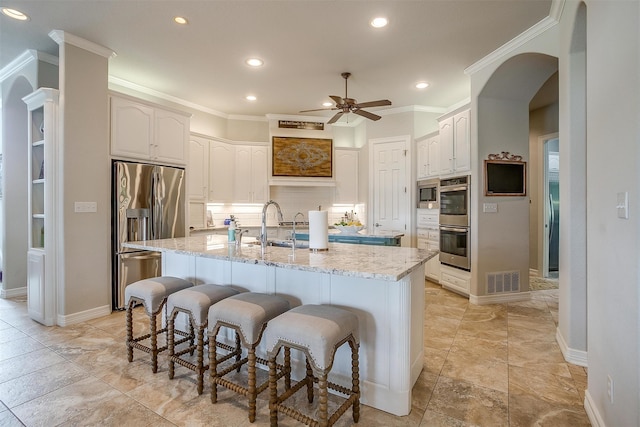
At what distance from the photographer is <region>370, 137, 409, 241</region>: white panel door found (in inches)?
217

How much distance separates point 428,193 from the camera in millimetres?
5027

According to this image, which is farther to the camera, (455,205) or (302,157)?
(302,157)

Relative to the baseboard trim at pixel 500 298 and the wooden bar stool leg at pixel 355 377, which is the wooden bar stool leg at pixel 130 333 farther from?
the baseboard trim at pixel 500 298

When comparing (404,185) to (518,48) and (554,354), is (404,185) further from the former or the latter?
(554,354)

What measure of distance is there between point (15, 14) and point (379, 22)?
10.9 feet

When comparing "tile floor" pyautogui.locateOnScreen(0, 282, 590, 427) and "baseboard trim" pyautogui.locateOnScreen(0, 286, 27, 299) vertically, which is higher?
"baseboard trim" pyautogui.locateOnScreen(0, 286, 27, 299)

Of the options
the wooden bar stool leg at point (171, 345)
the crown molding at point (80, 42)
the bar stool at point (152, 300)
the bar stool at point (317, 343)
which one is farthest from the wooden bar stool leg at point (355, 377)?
the crown molding at point (80, 42)

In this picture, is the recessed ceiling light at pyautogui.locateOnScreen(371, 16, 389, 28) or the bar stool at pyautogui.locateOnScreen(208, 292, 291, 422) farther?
the recessed ceiling light at pyautogui.locateOnScreen(371, 16, 389, 28)

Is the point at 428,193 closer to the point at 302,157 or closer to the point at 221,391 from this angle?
the point at 302,157

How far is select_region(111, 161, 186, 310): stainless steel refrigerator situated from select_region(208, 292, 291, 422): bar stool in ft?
7.68

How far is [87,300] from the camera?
3.39m

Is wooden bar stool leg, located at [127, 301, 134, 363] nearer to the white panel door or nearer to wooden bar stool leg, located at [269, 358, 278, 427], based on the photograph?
wooden bar stool leg, located at [269, 358, 278, 427]

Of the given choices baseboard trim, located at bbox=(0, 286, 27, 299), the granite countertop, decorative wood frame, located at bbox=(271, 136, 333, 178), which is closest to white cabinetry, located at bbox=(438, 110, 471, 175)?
decorative wood frame, located at bbox=(271, 136, 333, 178)

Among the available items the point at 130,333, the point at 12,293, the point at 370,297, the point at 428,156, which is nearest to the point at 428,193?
the point at 428,156
